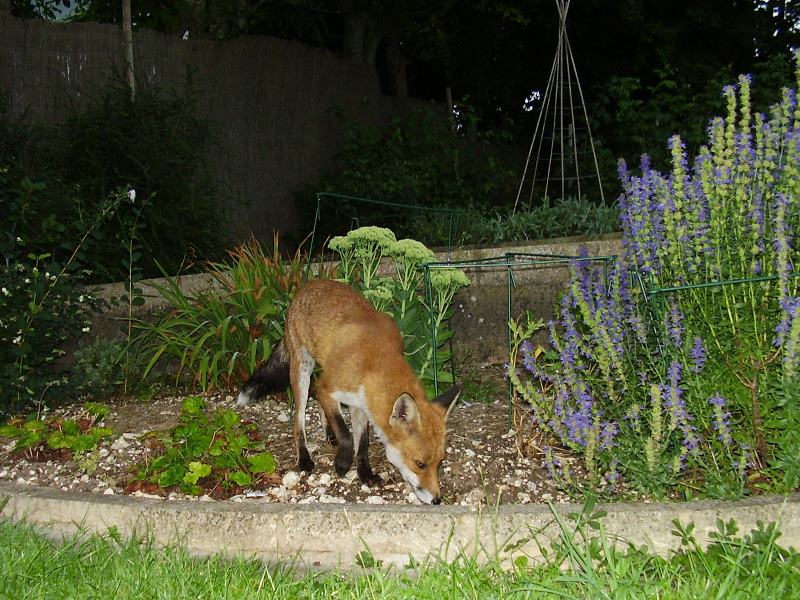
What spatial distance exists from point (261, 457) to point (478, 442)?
4.15 ft

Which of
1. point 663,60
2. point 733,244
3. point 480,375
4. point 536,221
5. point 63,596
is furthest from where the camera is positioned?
point 663,60

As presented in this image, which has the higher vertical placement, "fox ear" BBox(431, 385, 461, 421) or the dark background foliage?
the dark background foliage

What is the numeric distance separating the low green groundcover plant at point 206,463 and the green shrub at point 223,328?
4.41 feet

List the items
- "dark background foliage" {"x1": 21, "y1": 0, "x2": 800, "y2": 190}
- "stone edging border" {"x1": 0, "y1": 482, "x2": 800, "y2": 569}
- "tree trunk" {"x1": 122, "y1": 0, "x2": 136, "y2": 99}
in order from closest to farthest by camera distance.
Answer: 1. "stone edging border" {"x1": 0, "y1": 482, "x2": 800, "y2": 569}
2. "tree trunk" {"x1": 122, "y1": 0, "x2": 136, "y2": 99}
3. "dark background foliage" {"x1": 21, "y1": 0, "x2": 800, "y2": 190}

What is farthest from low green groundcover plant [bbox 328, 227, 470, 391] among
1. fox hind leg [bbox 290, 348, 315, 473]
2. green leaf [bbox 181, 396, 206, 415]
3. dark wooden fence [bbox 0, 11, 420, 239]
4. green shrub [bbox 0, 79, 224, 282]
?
dark wooden fence [bbox 0, 11, 420, 239]

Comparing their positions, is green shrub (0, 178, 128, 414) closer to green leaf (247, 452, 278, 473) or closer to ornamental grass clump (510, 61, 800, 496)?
green leaf (247, 452, 278, 473)

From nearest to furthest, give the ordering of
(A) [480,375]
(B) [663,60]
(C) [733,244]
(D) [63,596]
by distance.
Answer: (D) [63,596] → (C) [733,244] → (A) [480,375] → (B) [663,60]

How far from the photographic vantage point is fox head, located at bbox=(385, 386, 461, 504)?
3846 mm

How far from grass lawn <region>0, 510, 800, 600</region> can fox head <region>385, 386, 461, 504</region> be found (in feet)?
1.71

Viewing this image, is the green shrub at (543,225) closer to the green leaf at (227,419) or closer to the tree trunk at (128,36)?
the green leaf at (227,419)

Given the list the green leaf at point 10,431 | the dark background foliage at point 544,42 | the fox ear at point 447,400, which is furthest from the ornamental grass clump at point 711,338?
the dark background foliage at point 544,42

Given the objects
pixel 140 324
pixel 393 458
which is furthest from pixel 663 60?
pixel 393 458

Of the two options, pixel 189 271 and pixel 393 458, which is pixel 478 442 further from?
pixel 189 271

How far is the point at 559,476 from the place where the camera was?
410 cm
